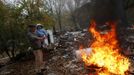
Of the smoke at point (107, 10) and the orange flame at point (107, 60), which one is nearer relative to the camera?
the orange flame at point (107, 60)

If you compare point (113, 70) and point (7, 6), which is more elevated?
point (7, 6)

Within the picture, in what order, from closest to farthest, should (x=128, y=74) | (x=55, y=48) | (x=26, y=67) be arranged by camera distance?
(x=128, y=74) < (x=26, y=67) < (x=55, y=48)

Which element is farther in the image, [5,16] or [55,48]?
[55,48]

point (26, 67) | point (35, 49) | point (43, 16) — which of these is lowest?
point (26, 67)

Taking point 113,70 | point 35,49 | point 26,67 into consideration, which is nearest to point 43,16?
point 26,67

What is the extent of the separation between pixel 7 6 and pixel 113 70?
767 cm

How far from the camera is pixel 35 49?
11.1 meters

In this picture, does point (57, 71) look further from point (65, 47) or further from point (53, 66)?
point (65, 47)

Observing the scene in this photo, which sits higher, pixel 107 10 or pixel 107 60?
pixel 107 10

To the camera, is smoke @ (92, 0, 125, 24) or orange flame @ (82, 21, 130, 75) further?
smoke @ (92, 0, 125, 24)

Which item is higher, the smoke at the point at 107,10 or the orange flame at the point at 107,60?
the smoke at the point at 107,10

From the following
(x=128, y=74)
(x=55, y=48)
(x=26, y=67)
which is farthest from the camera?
(x=55, y=48)

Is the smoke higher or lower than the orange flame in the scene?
higher

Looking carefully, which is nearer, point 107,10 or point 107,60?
point 107,60
